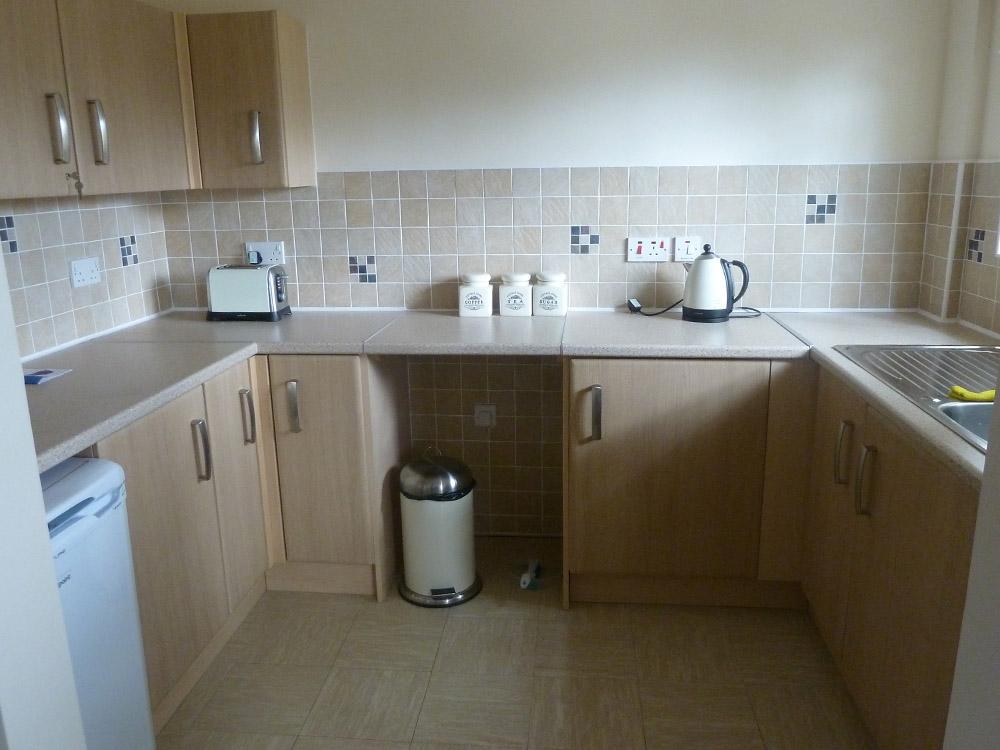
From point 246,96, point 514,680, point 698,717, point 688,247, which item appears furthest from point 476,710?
point 246,96

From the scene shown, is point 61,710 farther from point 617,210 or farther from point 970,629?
point 617,210

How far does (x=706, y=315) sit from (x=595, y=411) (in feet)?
1.83

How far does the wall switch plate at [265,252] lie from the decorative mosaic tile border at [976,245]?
2.38 meters

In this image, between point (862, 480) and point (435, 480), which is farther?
point (435, 480)

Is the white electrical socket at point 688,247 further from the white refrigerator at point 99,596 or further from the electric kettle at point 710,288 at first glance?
the white refrigerator at point 99,596

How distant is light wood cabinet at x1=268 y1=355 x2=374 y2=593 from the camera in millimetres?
2557

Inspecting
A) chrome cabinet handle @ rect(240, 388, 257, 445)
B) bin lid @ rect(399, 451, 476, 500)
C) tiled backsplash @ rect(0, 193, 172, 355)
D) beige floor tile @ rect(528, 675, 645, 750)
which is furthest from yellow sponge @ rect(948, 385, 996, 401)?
tiled backsplash @ rect(0, 193, 172, 355)

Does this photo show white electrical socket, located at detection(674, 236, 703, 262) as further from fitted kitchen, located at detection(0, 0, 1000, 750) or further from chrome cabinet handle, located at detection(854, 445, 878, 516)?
chrome cabinet handle, located at detection(854, 445, 878, 516)

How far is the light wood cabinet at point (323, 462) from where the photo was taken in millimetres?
2557

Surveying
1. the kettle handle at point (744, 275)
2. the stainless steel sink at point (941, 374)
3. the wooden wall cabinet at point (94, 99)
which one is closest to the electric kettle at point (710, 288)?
the kettle handle at point (744, 275)

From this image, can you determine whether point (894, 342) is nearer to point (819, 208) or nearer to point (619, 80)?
point (819, 208)

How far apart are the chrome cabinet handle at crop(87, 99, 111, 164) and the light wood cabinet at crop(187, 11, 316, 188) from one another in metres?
0.53

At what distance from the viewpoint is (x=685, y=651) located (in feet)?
8.03

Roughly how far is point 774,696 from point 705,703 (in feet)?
0.64
